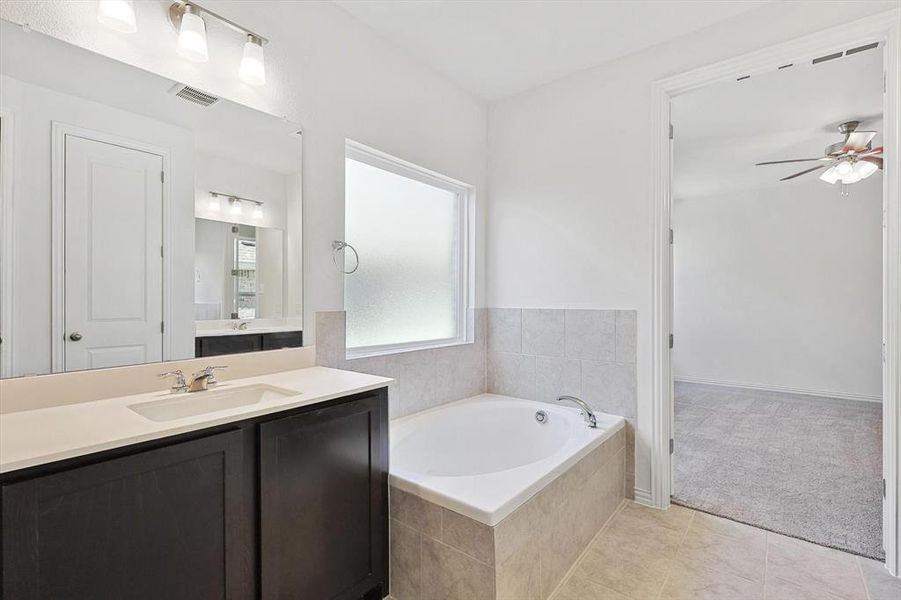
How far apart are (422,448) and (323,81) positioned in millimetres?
1948

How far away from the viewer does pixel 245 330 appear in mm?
1782

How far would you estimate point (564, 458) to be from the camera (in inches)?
72.7

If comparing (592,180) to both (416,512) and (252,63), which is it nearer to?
(252,63)

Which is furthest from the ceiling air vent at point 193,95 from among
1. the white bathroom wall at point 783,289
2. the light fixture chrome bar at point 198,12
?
the white bathroom wall at point 783,289

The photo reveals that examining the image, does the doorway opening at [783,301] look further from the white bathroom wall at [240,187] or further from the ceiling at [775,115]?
the white bathroom wall at [240,187]

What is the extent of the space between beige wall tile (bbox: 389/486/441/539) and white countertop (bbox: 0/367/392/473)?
0.46 m

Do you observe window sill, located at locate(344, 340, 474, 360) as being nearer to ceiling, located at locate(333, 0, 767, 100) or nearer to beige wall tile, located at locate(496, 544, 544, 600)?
beige wall tile, located at locate(496, 544, 544, 600)

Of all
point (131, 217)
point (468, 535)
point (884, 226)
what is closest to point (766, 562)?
point (468, 535)

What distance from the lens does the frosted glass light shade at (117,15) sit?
1.39 metres

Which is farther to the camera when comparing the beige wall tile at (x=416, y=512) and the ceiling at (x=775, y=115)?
the ceiling at (x=775, y=115)

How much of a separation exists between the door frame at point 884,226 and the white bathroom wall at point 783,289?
3.86m

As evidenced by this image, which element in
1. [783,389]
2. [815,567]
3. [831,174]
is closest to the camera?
[815,567]

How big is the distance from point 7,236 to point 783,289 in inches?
263

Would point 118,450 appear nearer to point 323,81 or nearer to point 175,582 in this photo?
point 175,582
